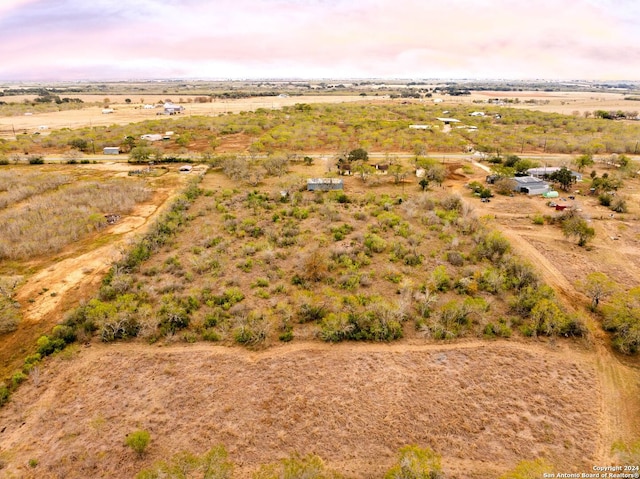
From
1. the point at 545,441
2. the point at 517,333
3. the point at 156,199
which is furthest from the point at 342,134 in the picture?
the point at 545,441

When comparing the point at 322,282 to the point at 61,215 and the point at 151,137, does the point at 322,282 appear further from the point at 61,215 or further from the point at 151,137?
the point at 151,137

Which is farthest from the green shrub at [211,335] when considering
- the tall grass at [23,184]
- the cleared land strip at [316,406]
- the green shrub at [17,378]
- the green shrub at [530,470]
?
the tall grass at [23,184]

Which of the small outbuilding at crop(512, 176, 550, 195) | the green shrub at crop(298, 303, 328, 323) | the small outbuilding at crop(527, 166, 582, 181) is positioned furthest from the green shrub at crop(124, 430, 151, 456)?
the small outbuilding at crop(527, 166, 582, 181)

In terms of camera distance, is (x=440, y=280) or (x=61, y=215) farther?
(x=61, y=215)

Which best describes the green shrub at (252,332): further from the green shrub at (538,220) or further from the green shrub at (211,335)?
the green shrub at (538,220)

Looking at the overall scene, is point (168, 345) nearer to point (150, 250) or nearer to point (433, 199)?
point (150, 250)

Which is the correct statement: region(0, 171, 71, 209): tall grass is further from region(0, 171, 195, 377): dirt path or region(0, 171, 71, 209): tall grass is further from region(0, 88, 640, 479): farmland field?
region(0, 171, 195, 377): dirt path

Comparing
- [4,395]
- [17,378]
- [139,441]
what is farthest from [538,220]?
[4,395]
